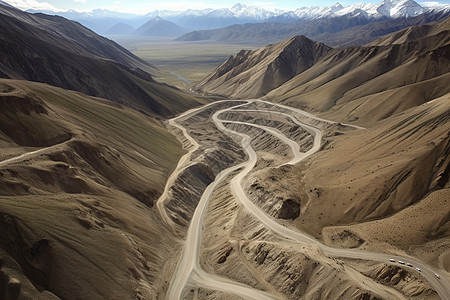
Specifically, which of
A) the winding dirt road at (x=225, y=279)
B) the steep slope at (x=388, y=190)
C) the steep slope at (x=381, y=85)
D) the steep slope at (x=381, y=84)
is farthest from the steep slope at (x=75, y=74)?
the steep slope at (x=388, y=190)

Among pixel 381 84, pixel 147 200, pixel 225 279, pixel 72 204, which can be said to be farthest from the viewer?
pixel 381 84

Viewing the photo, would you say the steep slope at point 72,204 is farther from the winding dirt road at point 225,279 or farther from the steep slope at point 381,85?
the steep slope at point 381,85

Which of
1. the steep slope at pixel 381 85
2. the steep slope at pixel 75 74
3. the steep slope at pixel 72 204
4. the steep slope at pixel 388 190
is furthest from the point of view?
the steep slope at pixel 75 74

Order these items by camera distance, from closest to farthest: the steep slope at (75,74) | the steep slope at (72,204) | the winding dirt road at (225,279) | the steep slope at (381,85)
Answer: the steep slope at (72,204) → the winding dirt road at (225,279) → the steep slope at (381,85) → the steep slope at (75,74)

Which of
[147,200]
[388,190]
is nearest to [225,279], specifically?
[147,200]

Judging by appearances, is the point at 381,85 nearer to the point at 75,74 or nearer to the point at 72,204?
the point at 75,74

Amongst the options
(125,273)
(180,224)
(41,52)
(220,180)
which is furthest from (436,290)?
(41,52)

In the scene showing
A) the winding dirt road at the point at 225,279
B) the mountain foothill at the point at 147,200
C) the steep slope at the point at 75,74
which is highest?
the steep slope at the point at 75,74

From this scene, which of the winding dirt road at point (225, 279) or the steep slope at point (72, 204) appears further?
the winding dirt road at point (225, 279)

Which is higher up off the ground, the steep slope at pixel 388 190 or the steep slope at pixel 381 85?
the steep slope at pixel 381 85
